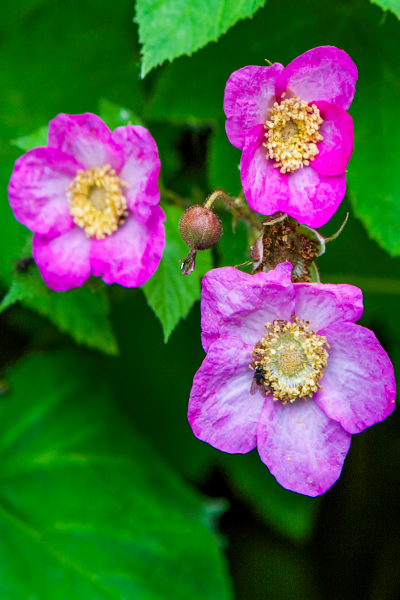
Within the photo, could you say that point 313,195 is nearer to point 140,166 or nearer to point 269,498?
point 140,166

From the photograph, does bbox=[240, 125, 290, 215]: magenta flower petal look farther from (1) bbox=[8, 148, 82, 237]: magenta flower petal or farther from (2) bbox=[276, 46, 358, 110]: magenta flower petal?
(1) bbox=[8, 148, 82, 237]: magenta flower petal

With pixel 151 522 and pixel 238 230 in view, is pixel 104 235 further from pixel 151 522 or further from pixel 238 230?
pixel 151 522

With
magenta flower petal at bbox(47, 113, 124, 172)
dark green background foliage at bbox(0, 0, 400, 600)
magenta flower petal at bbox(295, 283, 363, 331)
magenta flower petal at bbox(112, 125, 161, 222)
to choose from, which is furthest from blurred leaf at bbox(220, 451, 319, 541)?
magenta flower petal at bbox(47, 113, 124, 172)

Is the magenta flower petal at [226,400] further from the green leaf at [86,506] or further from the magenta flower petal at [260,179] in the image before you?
the green leaf at [86,506]

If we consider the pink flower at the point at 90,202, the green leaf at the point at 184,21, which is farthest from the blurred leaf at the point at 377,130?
the pink flower at the point at 90,202

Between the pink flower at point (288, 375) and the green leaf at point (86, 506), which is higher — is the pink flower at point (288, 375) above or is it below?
above
